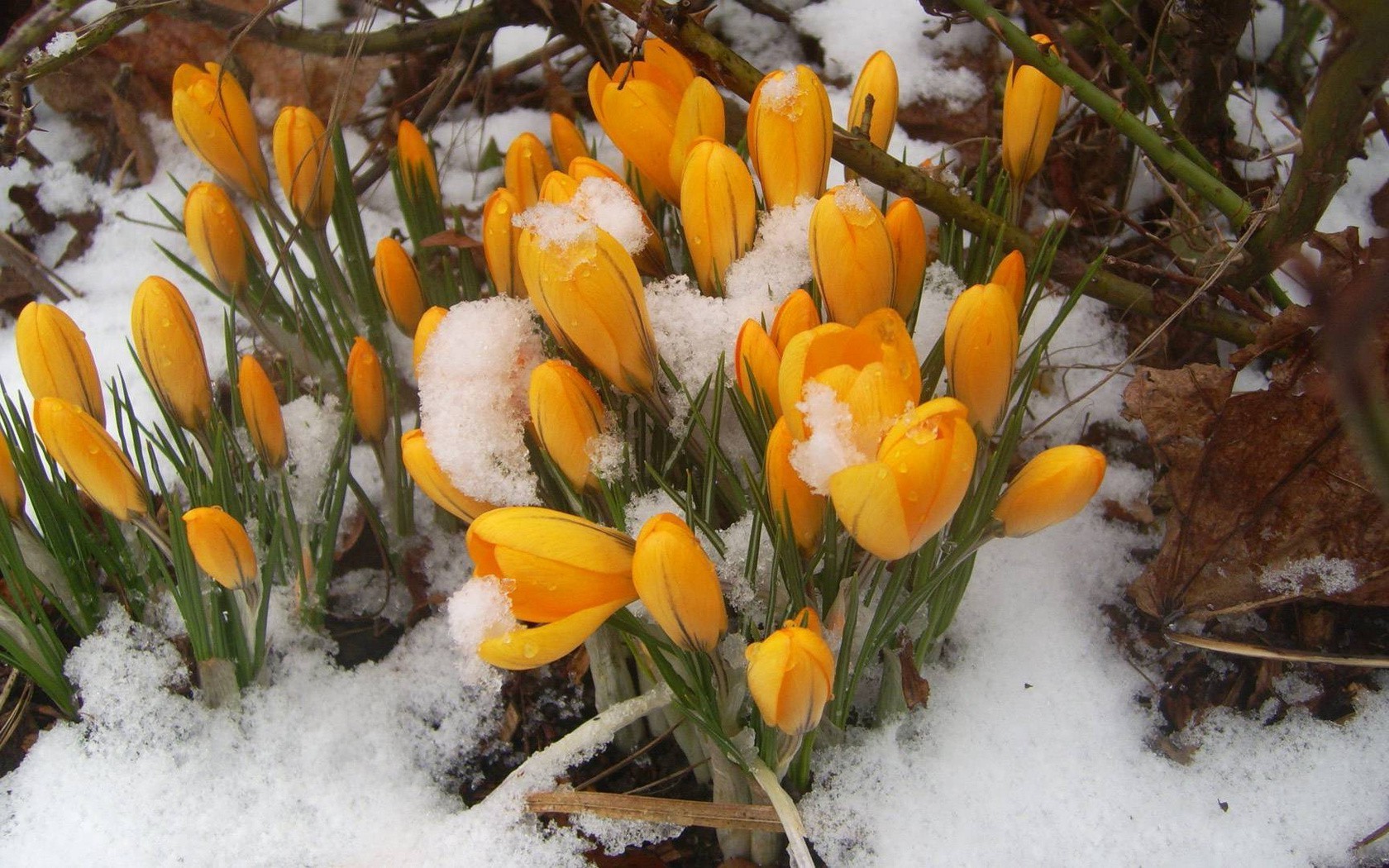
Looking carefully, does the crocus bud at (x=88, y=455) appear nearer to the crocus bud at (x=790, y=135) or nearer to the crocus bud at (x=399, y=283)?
the crocus bud at (x=399, y=283)

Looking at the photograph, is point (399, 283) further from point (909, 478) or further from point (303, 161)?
point (909, 478)

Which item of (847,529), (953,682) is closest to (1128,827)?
(953,682)

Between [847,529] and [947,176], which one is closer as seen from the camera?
[847,529]

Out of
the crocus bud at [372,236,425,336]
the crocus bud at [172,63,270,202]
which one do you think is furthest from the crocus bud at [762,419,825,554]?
the crocus bud at [172,63,270,202]

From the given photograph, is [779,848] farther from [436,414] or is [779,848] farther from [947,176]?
[947,176]

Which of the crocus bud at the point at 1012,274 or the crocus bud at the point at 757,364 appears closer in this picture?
the crocus bud at the point at 757,364

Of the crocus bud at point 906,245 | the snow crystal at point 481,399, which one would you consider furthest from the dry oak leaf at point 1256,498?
the snow crystal at point 481,399

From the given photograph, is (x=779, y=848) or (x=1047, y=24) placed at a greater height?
(x=1047, y=24)
